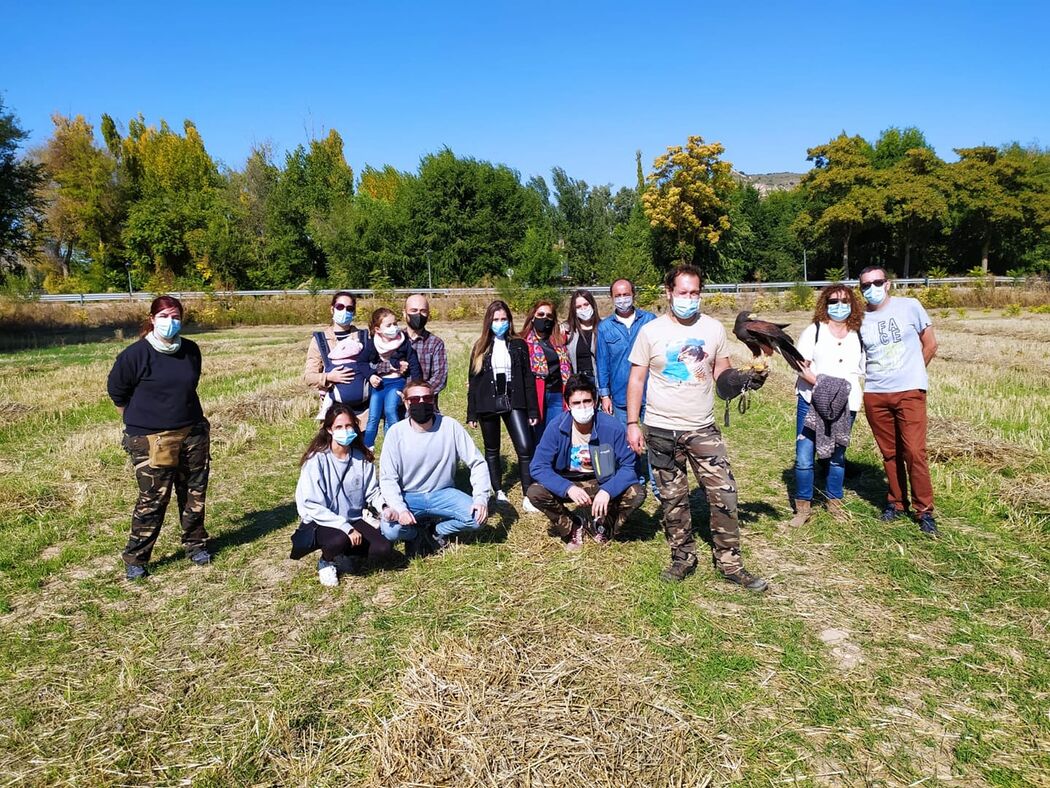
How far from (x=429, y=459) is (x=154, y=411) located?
7.16 ft

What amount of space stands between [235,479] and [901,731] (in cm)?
739

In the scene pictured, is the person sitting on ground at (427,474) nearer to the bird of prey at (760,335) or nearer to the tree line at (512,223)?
the bird of prey at (760,335)

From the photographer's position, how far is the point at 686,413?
16.1ft

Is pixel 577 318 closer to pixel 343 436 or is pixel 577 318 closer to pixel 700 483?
pixel 700 483

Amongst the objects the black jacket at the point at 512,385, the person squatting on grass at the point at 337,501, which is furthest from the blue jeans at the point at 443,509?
the black jacket at the point at 512,385

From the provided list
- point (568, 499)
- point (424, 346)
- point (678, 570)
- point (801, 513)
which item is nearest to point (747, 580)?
point (678, 570)

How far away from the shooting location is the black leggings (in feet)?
22.0

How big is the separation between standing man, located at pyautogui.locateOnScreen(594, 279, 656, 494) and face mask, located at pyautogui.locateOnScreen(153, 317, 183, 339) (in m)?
3.73

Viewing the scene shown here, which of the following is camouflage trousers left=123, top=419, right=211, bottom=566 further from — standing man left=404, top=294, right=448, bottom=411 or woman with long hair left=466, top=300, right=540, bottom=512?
woman with long hair left=466, top=300, right=540, bottom=512

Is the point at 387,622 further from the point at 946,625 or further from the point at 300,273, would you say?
the point at 300,273

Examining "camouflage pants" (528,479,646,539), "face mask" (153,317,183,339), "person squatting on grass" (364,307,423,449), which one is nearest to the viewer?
"face mask" (153,317,183,339)

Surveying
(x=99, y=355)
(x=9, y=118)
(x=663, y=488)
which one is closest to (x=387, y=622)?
(x=663, y=488)

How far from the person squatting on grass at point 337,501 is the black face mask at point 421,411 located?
46 cm

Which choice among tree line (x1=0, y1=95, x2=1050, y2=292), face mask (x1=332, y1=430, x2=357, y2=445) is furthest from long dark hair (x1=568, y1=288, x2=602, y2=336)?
tree line (x1=0, y1=95, x2=1050, y2=292)
